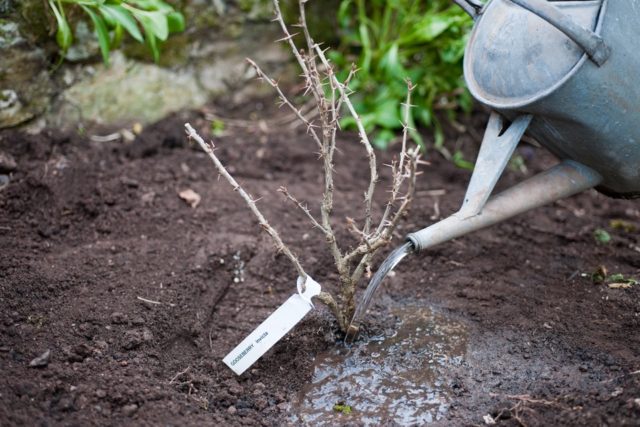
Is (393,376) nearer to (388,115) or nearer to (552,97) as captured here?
(552,97)

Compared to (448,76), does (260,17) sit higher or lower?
higher

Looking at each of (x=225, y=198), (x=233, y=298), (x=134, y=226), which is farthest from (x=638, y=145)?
(x=134, y=226)

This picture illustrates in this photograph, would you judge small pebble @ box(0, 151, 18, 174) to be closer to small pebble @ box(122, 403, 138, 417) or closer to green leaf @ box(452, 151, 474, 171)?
small pebble @ box(122, 403, 138, 417)

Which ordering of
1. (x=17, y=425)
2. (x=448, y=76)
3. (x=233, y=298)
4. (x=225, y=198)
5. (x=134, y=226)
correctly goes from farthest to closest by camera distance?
(x=448, y=76) → (x=225, y=198) → (x=134, y=226) → (x=233, y=298) → (x=17, y=425)

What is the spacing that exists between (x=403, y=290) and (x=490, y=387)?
19.9 inches

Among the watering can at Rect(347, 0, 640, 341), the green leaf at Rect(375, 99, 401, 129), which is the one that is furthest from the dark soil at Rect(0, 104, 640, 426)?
the watering can at Rect(347, 0, 640, 341)

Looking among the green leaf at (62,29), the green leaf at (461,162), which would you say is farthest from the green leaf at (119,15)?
the green leaf at (461,162)

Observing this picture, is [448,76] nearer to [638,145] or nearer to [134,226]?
[638,145]

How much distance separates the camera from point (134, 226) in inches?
96.0

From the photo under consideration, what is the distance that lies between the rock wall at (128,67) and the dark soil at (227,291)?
0.45 feet

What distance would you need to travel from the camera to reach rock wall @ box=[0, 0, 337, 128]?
8.64 ft

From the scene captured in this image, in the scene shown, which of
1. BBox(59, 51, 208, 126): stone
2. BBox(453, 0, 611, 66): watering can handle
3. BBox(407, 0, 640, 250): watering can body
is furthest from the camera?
BBox(59, 51, 208, 126): stone

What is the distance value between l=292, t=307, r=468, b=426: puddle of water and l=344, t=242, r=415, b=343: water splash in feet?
0.18

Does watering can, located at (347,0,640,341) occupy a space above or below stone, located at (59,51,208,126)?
above
